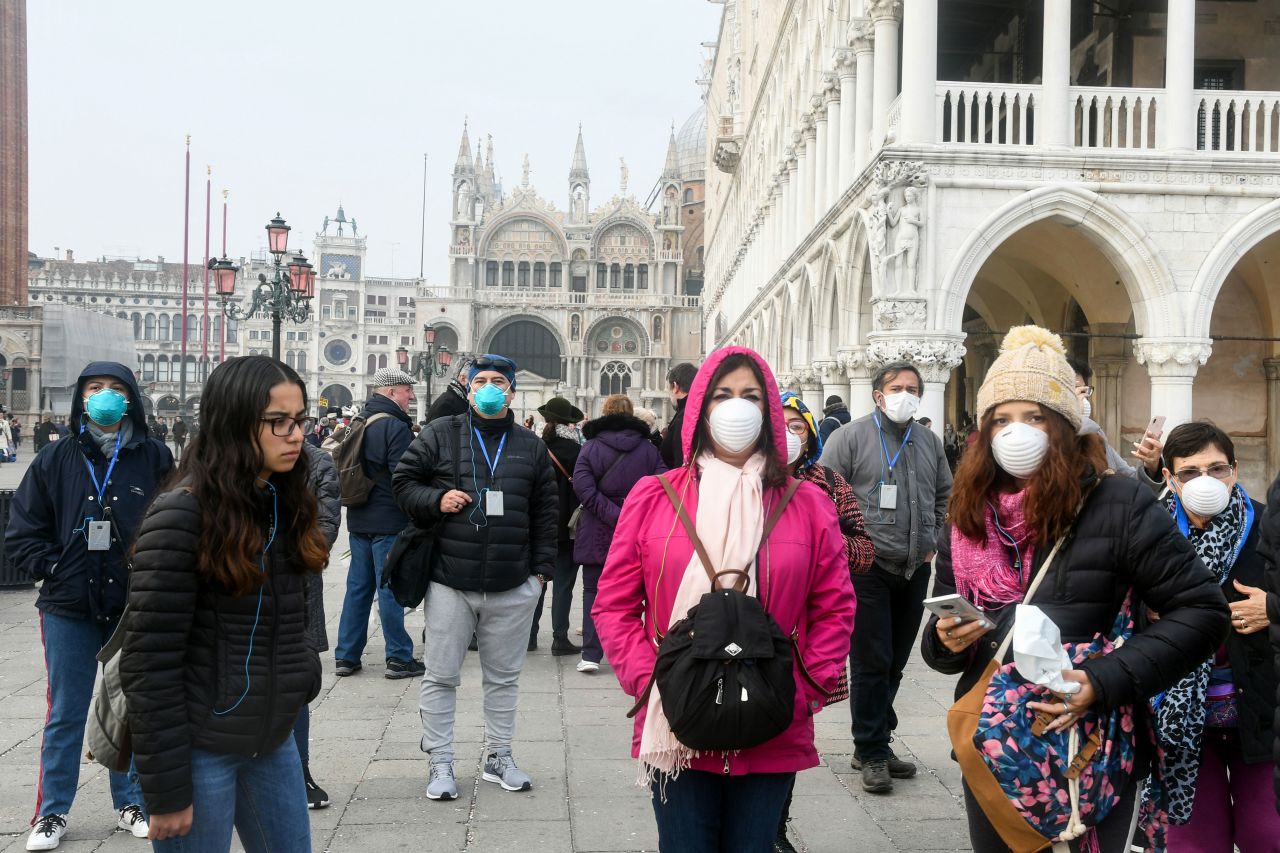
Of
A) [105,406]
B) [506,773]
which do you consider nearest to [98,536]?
[105,406]

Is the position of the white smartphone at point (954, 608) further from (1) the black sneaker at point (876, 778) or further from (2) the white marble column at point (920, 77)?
(2) the white marble column at point (920, 77)

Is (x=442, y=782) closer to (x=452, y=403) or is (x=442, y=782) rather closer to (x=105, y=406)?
(x=105, y=406)

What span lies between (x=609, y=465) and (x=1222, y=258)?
8671 millimetres

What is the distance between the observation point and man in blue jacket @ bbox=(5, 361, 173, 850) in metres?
4.13

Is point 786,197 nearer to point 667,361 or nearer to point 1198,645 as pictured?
point 1198,645

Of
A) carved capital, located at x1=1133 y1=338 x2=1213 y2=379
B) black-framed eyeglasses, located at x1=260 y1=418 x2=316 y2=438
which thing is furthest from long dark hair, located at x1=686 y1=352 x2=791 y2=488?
carved capital, located at x1=1133 y1=338 x2=1213 y2=379

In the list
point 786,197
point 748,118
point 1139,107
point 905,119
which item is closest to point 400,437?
Answer: point 905,119

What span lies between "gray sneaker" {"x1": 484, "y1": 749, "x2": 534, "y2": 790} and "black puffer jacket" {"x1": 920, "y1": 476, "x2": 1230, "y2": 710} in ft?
9.16

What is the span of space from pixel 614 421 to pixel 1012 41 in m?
12.7

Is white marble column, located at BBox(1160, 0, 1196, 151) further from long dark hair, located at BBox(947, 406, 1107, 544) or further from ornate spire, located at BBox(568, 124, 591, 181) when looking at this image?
ornate spire, located at BBox(568, 124, 591, 181)

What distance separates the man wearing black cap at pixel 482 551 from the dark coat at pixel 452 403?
1.56 ft

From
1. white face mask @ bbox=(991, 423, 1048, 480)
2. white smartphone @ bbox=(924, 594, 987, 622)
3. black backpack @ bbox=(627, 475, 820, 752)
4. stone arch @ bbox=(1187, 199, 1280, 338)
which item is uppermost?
stone arch @ bbox=(1187, 199, 1280, 338)

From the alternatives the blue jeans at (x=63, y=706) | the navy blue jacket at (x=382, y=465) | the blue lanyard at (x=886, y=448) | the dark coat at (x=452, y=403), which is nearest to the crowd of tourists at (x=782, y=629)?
the blue jeans at (x=63, y=706)

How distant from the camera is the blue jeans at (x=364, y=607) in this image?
7051 millimetres
